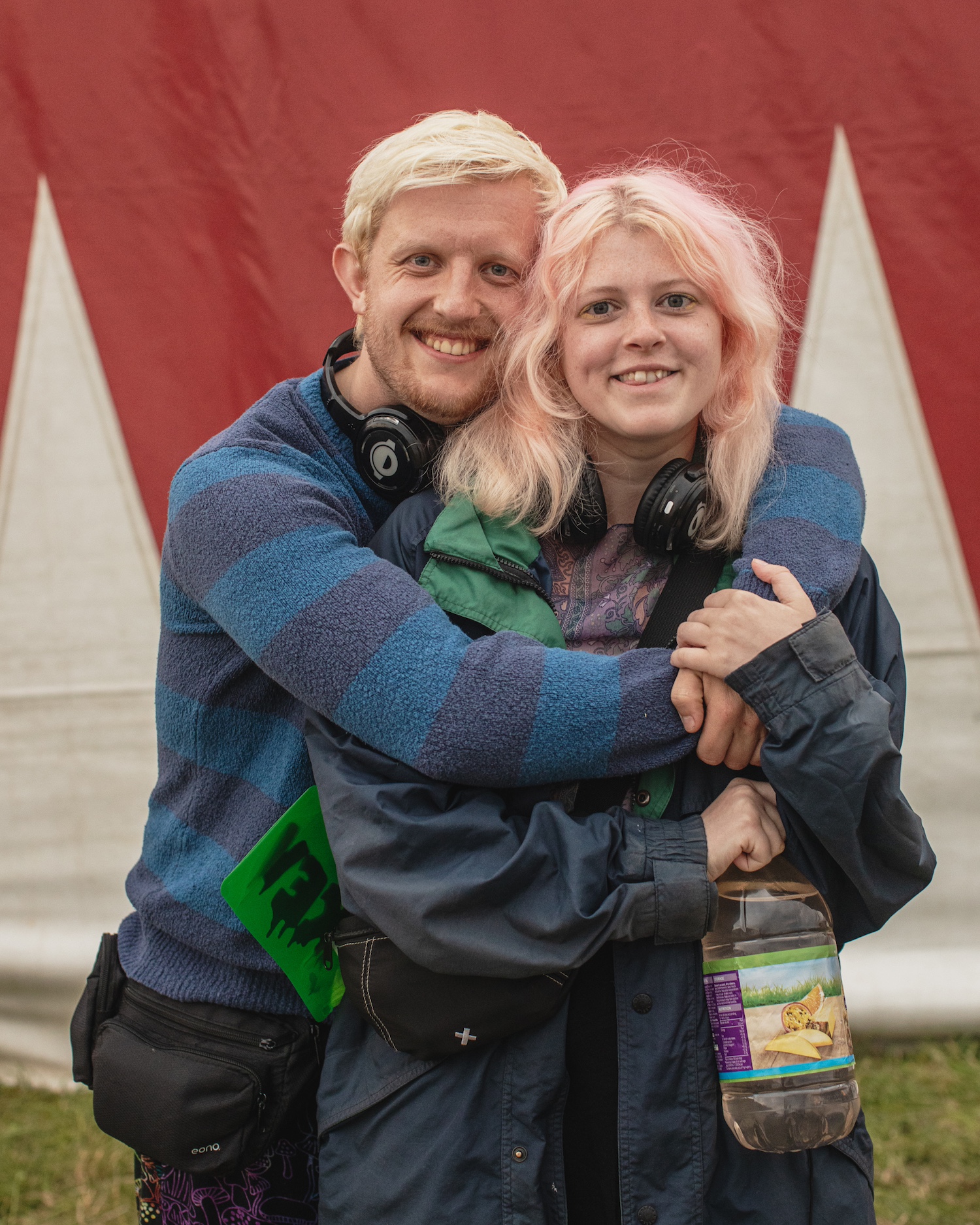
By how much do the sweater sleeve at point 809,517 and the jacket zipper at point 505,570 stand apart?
267 mm

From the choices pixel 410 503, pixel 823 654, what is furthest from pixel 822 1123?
Result: pixel 410 503

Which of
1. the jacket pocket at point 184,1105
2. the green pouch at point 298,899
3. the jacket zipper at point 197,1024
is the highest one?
the green pouch at point 298,899

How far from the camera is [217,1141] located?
144 centimetres

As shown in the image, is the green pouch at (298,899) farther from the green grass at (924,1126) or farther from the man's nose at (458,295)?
the green grass at (924,1126)

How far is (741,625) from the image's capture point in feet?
4.12

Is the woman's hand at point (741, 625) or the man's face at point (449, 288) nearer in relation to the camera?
the woman's hand at point (741, 625)

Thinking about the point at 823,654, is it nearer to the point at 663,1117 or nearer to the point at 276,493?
the point at 663,1117

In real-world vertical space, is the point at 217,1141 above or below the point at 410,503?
below

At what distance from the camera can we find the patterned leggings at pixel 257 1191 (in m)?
1.52

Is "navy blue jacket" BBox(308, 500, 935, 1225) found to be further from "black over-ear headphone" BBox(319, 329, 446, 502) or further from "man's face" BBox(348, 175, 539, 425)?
"man's face" BBox(348, 175, 539, 425)

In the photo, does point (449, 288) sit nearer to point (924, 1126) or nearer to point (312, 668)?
point (312, 668)

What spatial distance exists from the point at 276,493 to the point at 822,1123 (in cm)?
104

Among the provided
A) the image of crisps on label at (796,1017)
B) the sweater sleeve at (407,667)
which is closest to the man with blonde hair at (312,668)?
the sweater sleeve at (407,667)

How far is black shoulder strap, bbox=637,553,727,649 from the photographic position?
54.2 inches
